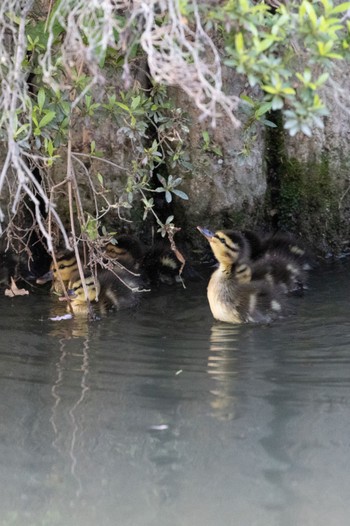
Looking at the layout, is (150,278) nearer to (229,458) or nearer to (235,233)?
(235,233)

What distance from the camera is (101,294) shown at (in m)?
4.57

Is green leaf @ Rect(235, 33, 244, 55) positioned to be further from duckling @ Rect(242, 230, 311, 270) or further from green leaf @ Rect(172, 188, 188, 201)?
duckling @ Rect(242, 230, 311, 270)

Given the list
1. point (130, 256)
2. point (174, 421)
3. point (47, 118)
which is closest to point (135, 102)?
point (47, 118)

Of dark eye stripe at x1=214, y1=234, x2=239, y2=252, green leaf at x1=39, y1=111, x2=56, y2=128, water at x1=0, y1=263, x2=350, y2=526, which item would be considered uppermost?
green leaf at x1=39, y1=111, x2=56, y2=128

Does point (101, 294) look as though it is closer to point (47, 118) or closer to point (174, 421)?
point (47, 118)

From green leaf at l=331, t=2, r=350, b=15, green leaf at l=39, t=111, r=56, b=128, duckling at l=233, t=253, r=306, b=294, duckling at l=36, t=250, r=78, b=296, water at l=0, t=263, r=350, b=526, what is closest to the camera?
water at l=0, t=263, r=350, b=526

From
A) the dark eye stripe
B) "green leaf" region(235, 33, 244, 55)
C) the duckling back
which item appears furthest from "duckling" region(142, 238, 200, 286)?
"green leaf" region(235, 33, 244, 55)

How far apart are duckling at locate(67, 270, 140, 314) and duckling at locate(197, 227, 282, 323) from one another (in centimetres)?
42

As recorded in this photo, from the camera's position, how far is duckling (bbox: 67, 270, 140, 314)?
449 centimetres

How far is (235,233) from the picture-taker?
4629 millimetres

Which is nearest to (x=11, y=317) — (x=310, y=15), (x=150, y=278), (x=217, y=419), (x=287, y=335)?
(x=150, y=278)

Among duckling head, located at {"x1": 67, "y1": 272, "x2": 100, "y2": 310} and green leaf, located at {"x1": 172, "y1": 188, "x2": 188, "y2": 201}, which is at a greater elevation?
green leaf, located at {"x1": 172, "y1": 188, "x2": 188, "y2": 201}

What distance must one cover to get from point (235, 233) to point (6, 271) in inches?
47.9

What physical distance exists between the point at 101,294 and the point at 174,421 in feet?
5.12
